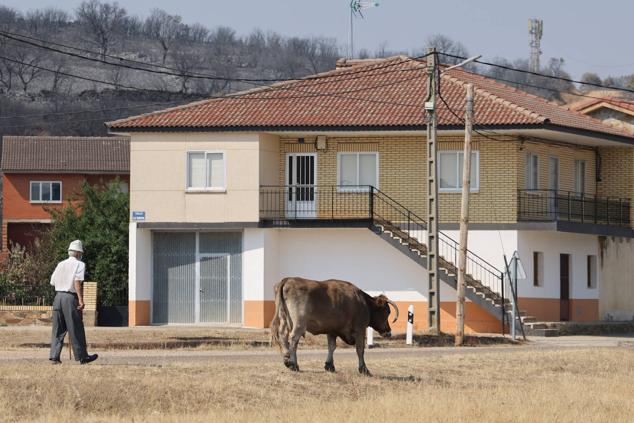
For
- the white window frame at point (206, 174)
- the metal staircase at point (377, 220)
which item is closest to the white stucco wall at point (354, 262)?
the metal staircase at point (377, 220)

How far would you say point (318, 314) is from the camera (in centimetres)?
2434

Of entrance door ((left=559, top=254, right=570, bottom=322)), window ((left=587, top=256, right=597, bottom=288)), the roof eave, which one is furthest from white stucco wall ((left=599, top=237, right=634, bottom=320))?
the roof eave

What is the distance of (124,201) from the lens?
2250 inches

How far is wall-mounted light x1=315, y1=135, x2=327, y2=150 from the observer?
49.8 metres

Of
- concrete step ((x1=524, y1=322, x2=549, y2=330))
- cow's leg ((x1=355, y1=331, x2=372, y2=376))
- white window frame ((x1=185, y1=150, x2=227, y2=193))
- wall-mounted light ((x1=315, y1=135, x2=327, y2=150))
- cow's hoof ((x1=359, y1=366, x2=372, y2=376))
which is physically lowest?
concrete step ((x1=524, y1=322, x2=549, y2=330))

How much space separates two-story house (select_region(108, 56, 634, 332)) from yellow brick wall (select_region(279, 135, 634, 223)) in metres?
0.05

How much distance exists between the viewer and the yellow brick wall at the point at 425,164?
4884 centimetres

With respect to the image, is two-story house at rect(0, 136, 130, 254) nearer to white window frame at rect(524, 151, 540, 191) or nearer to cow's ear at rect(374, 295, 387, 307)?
white window frame at rect(524, 151, 540, 191)

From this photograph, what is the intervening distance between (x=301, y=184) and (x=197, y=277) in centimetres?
465

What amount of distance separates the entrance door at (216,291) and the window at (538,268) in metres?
10.1

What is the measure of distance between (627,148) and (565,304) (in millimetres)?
7078

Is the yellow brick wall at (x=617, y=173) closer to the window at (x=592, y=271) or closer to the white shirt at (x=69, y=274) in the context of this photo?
the window at (x=592, y=271)

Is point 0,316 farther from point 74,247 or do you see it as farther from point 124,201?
point 74,247

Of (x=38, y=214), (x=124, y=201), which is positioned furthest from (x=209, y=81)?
(x=124, y=201)
